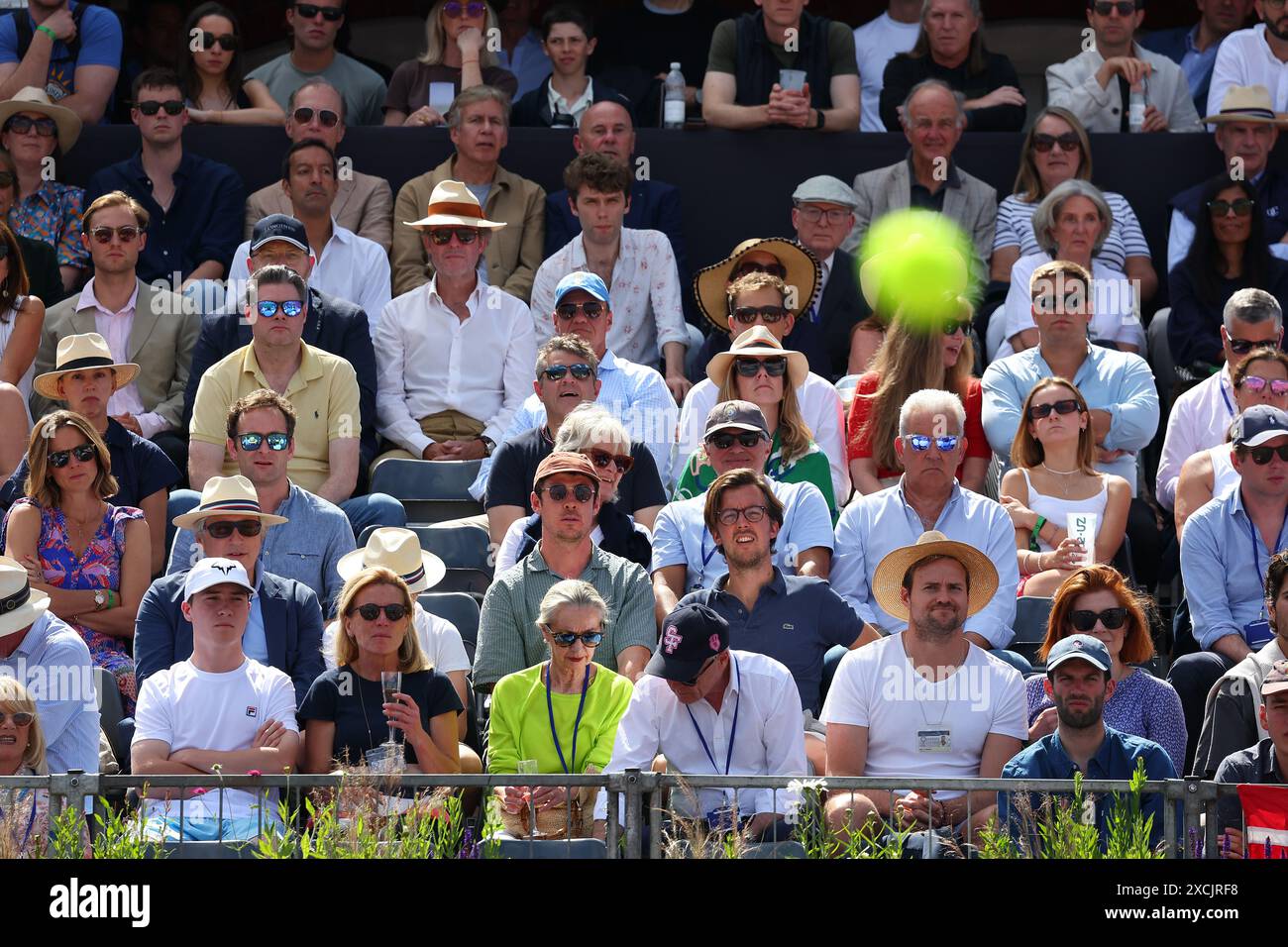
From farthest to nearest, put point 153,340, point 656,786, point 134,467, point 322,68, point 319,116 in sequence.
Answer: point 322,68 → point 319,116 → point 153,340 → point 134,467 → point 656,786

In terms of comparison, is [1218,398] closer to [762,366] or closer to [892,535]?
[892,535]

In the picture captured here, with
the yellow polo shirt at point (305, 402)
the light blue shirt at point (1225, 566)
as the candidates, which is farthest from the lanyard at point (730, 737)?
the yellow polo shirt at point (305, 402)

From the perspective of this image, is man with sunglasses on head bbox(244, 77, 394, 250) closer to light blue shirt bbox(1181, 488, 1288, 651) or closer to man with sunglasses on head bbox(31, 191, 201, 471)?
man with sunglasses on head bbox(31, 191, 201, 471)

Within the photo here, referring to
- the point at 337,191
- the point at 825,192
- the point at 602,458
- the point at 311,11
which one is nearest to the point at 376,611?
the point at 602,458

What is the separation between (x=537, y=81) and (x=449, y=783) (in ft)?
25.9

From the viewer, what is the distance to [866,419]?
9.58m

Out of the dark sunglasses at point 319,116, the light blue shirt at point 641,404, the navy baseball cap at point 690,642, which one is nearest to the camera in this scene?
the navy baseball cap at point 690,642

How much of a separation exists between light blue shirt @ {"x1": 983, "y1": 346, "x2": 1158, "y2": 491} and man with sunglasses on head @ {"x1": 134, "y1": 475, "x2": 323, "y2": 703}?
11.0 ft

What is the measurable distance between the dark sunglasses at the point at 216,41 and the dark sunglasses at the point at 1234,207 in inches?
215

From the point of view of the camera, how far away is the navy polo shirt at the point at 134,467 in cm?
905

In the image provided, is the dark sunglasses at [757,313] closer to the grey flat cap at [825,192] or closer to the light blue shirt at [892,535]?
the grey flat cap at [825,192]

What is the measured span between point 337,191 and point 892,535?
13.9 ft

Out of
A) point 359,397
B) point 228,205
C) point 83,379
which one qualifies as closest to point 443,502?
point 359,397
